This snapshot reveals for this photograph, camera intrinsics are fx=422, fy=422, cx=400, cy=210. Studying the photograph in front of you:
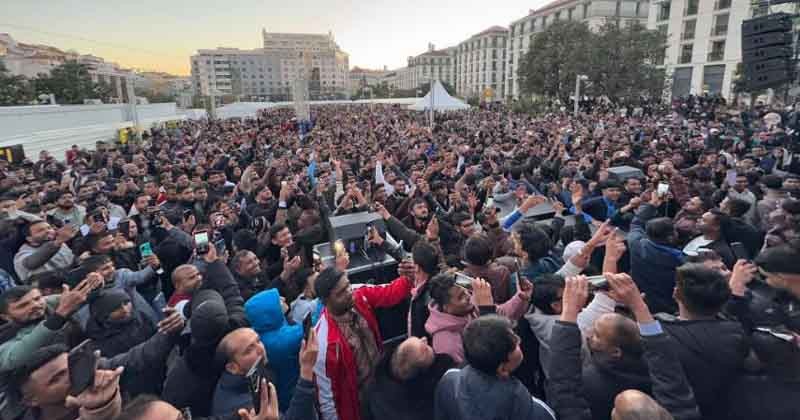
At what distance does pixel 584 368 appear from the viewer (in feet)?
6.84

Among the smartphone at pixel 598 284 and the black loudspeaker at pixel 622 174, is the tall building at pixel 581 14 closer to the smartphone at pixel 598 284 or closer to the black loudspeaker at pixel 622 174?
the black loudspeaker at pixel 622 174

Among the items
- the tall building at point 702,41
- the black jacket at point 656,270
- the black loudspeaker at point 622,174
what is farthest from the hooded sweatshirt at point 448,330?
the tall building at point 702,41

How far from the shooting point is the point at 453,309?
93.7 inches

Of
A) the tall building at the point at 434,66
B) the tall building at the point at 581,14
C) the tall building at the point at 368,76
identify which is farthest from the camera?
the tall building at the point at 368,76

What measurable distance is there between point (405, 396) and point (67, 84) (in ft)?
135

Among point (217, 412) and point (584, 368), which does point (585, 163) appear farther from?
point (217, 412)

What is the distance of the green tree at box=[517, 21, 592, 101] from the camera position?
2995 centimetres

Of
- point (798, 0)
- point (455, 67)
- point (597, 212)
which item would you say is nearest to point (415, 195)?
point (597, 212)

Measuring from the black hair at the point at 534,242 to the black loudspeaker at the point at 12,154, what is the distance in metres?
16.1

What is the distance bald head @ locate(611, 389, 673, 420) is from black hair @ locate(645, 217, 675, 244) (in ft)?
7.23

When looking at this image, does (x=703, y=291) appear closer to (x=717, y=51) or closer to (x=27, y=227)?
(x=27, y=227)

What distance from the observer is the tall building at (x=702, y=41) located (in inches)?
1494

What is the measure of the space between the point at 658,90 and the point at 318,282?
34.0 meters

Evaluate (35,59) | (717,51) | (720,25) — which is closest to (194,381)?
(717,51)
